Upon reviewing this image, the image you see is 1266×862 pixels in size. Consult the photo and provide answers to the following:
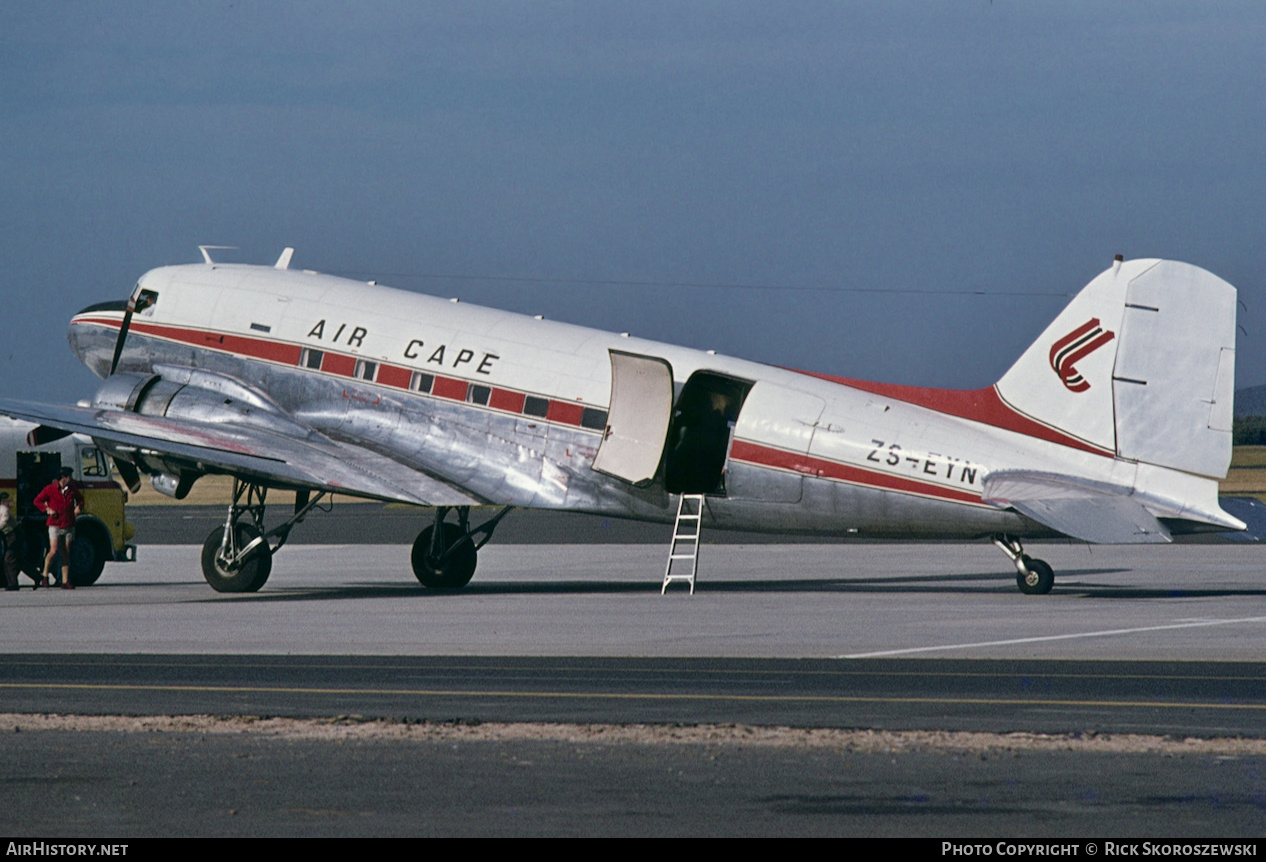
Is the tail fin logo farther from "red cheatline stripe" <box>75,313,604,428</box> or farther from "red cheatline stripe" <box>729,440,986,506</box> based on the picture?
"red cheatline stripe" <box>75,313,604,428</box>

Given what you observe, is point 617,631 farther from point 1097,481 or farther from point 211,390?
point 211,390

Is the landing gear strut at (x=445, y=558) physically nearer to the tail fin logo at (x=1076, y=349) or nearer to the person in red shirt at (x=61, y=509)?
the person in red shirt at (x=61, y=509)

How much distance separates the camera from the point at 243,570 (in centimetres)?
2900

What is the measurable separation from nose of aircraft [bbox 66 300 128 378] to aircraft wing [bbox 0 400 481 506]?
275 cm

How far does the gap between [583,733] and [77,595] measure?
19400 millimetres

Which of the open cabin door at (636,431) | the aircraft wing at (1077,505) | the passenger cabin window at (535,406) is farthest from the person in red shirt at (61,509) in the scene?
the aircraft wing at (1077,505)

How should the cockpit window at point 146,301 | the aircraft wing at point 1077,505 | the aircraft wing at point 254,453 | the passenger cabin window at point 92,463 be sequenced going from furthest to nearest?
the passenger cabin window at point 92,463 < the cockpit window at point 146,301 < the aircraft wing at point 254,453 < the aircraft wing at point 1077,505

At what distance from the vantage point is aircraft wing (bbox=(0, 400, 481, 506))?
27.4m

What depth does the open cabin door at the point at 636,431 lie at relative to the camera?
93.4ft

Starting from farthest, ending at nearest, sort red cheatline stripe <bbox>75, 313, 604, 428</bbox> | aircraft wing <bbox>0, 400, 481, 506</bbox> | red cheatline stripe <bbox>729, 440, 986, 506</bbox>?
red cheatline stripe <bbox>75, 313, 604, 428</bbox>
aircraft wing <bbox>0, 400, 481, 506</bbox>
red cheatline stripe <bbox>729, 440, 986, 506</bbox>

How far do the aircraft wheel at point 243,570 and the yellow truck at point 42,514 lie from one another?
503 cm

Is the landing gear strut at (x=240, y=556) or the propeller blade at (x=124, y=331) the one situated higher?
the propeller blade at (x=124, y=331)

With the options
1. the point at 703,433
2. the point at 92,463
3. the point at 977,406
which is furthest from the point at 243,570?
the point at 977,406

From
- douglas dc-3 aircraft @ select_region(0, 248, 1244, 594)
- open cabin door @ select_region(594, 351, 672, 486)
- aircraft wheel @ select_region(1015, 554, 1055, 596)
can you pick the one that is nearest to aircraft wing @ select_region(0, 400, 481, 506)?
douglas dc-3 aircraft @ select_region(0, 248, 1244, 594)
